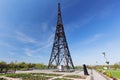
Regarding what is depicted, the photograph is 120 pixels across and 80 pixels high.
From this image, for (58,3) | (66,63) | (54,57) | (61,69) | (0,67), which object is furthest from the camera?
(58,3)

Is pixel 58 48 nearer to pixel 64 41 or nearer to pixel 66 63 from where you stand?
pixel 64 41

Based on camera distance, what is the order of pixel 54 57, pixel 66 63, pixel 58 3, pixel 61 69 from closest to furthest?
1. pixel 61 69
2. pixel 66 63
3. pixel 54 57
4. pixel 58 3

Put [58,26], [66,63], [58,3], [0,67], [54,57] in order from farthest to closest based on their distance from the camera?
1. [58,3]
2. [58,26]
3. [54,57]
4. [66,63]
5. [0,67]

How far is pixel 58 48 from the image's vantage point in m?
36.6

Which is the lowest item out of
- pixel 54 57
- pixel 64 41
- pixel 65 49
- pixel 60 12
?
pixel 54 57

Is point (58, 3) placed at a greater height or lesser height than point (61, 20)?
greater

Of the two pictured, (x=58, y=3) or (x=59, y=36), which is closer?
(x=59, y=36)

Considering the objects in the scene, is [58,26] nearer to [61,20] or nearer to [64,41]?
[61,20]

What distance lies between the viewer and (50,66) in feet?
122

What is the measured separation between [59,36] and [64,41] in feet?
9.90

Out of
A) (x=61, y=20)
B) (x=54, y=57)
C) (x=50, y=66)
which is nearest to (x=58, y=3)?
(x=61, y=20)

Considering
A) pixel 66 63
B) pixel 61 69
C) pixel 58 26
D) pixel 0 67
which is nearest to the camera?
pixel 61 69

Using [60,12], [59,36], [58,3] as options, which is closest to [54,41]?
[59,36]

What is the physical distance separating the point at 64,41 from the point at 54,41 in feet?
12.7
